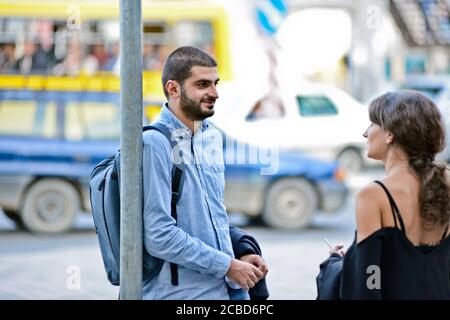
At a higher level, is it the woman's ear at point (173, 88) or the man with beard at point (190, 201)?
the woman's ear at point (173, 88)

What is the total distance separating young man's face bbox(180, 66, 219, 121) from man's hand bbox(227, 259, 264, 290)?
20.0 inches

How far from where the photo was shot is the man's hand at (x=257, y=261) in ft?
10.6

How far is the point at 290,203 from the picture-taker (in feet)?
39.2

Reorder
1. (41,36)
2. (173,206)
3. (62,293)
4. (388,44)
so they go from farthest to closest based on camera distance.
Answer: (388,44) → (41,36) → (62,293) → (173,206)

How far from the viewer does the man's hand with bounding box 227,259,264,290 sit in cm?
313

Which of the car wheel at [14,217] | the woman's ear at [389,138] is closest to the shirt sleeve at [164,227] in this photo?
the woman's ear at [389,138]

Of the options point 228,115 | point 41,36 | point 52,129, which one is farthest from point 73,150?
point 41,36

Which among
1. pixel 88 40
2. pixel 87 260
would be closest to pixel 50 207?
pixel 87 260

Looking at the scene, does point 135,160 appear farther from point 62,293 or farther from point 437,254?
point 62,293

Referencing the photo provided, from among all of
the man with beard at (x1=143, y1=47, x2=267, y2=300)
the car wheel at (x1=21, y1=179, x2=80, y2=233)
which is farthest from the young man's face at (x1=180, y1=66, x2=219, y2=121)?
the car wheel at (x1=21, y1=179, x2=80, y2=233)

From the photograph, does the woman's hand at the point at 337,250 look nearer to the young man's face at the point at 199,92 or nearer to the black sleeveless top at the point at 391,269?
the black sleeveless top at the point at 391,269

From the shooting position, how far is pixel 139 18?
296cm

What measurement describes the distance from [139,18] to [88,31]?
1432cm

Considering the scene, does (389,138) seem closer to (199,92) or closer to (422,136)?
(422,136)
